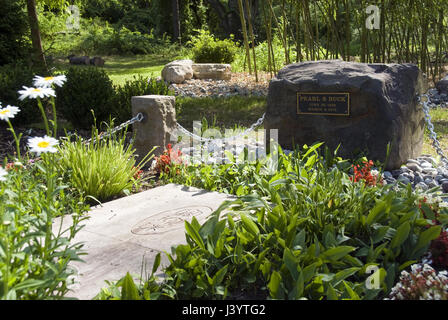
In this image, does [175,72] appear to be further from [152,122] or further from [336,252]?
[336,252]

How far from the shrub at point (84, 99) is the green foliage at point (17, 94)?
15.5 inches

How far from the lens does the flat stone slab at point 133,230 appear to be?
2238mm

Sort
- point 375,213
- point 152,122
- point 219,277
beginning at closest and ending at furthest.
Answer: point 219,277 < point 375,213 < point 152,122

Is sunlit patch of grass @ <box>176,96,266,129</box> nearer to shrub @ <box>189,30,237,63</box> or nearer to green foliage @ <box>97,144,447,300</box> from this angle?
shrub @ <box>189,30,237,63</box>

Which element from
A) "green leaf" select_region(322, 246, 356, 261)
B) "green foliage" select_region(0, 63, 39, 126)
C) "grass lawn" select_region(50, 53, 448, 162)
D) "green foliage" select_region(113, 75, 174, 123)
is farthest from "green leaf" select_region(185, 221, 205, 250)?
"green foliage" select_region(0, 63, 39, 126)

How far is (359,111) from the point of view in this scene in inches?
169

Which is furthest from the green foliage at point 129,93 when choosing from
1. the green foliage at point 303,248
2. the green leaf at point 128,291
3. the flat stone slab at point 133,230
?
the green leaf at point 128,291

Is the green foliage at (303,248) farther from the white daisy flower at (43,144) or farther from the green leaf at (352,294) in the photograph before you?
the white daisy flower at (43,144)

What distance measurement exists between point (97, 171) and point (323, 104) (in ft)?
7.76

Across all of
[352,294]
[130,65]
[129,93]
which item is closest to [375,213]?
[352,294]

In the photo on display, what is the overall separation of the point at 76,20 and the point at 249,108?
1486 cm

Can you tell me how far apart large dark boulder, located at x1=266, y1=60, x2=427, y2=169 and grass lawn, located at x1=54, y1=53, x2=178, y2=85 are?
20.6 feet

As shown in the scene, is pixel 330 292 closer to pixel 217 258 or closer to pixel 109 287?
pixel 217 258

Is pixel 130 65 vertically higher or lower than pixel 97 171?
higher
